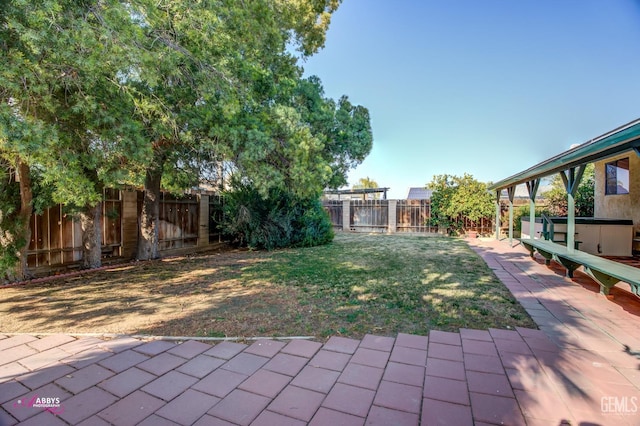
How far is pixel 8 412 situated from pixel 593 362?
4.27 meters

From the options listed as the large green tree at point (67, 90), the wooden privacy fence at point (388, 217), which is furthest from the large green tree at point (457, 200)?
the large green tree at point (67, 90)

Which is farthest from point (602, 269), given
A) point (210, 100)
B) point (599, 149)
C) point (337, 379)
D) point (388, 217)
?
point (388, 217)

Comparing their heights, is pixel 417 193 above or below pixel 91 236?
above

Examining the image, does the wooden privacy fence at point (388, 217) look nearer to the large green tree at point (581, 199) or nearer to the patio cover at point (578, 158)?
the large green tree at point (581, 199)

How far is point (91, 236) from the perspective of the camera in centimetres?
624

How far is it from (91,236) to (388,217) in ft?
41.2

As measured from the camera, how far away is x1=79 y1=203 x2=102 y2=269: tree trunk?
6.16 metres

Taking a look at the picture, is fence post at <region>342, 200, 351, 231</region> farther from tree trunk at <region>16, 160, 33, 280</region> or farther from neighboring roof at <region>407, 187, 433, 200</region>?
neighboring roof at <region>407, 187, 433, 200</region>

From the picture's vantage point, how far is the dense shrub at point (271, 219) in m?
9.08

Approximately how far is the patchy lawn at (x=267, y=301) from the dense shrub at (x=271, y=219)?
2.53 metres

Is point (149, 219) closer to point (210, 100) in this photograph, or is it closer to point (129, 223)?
point (129, 223)

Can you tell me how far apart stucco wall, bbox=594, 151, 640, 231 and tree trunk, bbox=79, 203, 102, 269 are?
1140cm

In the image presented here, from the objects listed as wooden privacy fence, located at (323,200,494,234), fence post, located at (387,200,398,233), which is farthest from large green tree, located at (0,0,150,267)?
fence post, located at (387,200,398,233)

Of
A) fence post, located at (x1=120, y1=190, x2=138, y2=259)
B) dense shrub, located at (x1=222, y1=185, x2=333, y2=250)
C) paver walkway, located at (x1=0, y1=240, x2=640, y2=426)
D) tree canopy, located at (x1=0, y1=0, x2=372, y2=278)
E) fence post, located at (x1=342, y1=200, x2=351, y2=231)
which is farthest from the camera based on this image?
fence post, located at (x1=342, y1=200, x2=351, y2=231)
